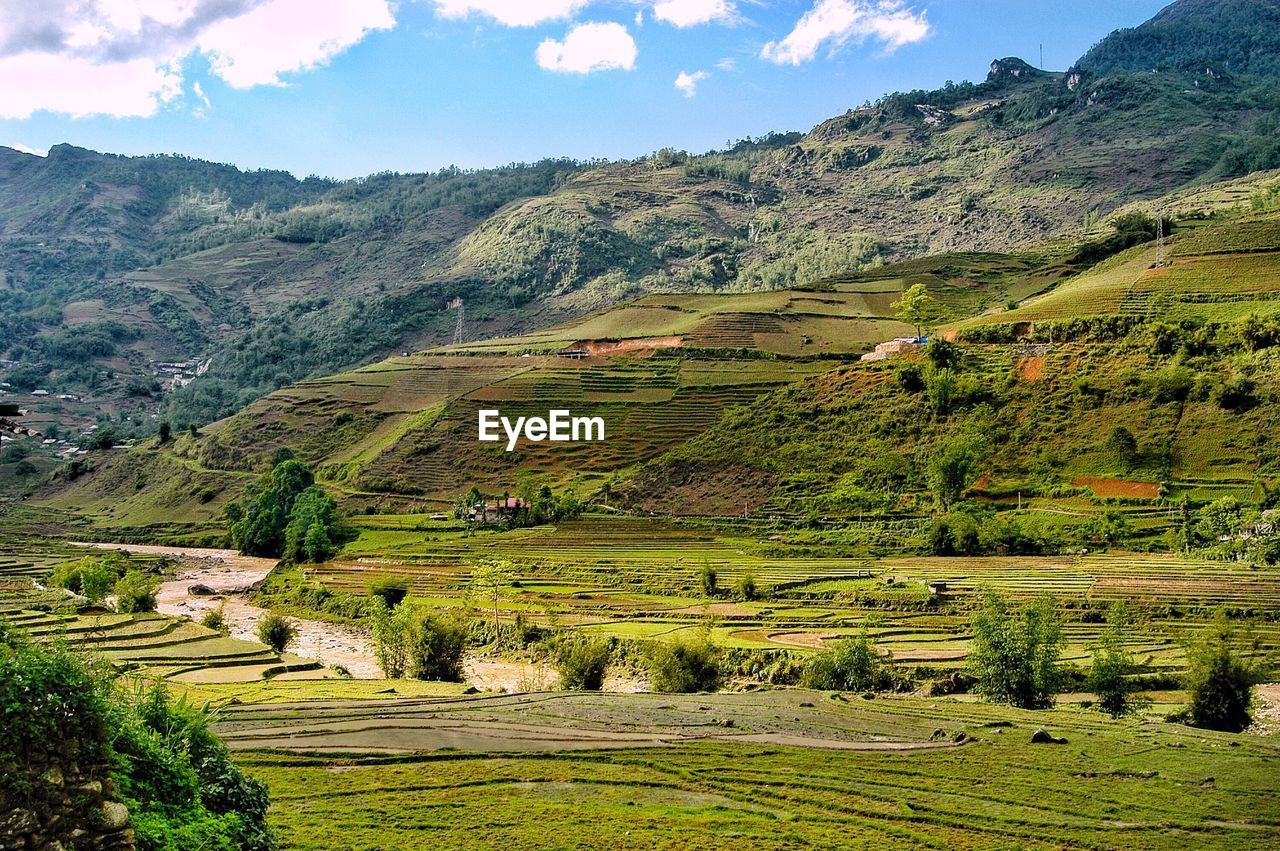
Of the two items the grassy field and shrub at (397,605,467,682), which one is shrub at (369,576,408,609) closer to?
shrub at (397,605,467,682)

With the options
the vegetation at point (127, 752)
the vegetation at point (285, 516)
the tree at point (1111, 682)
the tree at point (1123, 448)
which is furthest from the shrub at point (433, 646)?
the tree at point (1123, 448)

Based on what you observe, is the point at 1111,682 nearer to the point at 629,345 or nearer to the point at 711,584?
the point at 711,584

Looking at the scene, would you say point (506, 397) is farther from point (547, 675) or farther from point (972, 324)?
point (547, 675)

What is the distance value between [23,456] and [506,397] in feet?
282

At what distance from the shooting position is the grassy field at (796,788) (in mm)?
24281

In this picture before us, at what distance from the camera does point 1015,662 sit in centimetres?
4238

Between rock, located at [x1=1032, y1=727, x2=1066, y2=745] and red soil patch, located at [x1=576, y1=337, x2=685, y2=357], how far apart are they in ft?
329

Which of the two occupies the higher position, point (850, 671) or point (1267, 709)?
point (850, 671)

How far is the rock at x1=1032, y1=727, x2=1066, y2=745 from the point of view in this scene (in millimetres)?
31484

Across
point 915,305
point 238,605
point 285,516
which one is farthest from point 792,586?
point 285,516

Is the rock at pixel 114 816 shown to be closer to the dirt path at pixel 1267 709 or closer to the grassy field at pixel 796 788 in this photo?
the grassy field at pixel 796 788

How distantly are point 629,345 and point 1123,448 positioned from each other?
219 feet

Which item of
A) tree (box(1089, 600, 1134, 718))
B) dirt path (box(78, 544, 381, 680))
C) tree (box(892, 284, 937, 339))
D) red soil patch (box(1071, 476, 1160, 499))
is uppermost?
tree (box(892, 284, 937, 339))

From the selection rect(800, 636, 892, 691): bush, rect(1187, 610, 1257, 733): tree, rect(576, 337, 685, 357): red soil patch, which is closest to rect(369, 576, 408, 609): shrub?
rect(800, 636, 892, 691): bush
